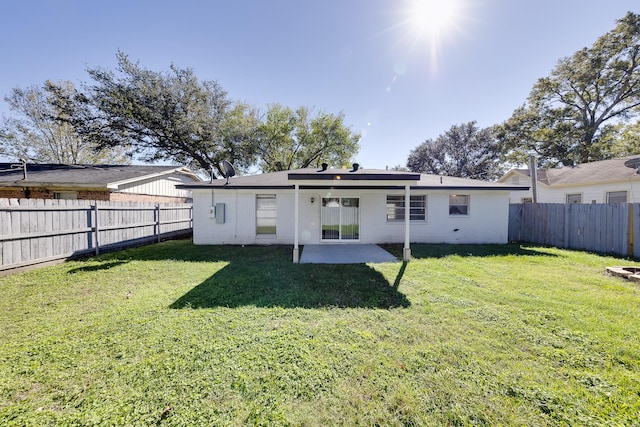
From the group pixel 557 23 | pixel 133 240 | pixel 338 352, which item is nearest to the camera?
pixel 338 352

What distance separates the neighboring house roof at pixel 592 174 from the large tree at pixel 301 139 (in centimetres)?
1452

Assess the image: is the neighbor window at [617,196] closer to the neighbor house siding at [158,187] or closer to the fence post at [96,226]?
the neighbor house siding at [158,187]

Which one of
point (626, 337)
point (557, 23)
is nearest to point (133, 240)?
point (626, 337)

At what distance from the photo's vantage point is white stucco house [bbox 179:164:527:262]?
957 cm

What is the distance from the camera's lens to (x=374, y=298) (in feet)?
14.6

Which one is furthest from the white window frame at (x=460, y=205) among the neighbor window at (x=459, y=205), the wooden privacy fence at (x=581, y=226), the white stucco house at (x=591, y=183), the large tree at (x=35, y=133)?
the large tree at (x=35, y=133)

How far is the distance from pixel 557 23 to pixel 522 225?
9.18 meters

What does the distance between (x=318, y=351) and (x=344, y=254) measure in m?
5.24

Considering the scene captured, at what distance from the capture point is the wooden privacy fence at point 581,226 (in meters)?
7.84

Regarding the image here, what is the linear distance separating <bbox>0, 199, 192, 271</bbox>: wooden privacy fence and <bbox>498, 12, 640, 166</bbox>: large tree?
1217 inches

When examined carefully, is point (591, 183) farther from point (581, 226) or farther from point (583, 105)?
point (583, 105)

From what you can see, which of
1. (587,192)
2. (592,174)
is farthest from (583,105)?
(587,192)

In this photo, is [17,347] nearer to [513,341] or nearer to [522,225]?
[513,341]

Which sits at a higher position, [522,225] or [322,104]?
[322,104]
